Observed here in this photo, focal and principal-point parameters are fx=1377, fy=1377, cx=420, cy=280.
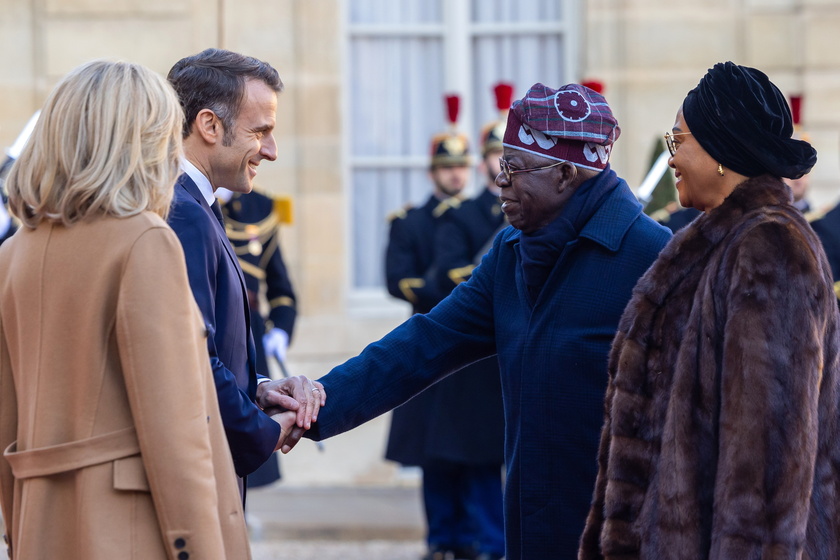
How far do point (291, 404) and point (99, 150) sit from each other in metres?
1.13

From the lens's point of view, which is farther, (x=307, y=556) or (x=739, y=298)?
(x=307, y=556)

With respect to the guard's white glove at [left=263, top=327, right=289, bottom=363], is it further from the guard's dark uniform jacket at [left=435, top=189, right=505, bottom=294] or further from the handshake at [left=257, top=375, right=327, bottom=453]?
the handshake at [left=257, top=375, right=327, bottom=453]

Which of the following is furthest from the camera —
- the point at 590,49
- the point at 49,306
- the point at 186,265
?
the point at 590,49

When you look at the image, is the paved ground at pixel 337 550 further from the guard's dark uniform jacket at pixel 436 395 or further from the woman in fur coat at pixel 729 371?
the woman in fur coat at pixel 729 371

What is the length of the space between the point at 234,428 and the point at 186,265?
0.43m

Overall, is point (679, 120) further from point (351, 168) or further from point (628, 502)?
point (351, 168)

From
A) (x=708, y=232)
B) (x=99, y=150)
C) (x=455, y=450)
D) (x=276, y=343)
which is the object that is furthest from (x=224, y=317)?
(x=455, y=450)

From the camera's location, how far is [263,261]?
694 cm

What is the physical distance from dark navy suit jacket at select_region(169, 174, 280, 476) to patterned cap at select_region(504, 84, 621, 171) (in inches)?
32.5

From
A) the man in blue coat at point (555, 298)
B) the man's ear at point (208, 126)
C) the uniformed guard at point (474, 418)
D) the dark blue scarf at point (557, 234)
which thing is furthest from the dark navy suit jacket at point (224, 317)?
the uniformed guard at point (474, 418)

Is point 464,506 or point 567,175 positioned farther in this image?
point 464,506

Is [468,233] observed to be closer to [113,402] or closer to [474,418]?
[474,418]

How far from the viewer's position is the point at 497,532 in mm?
6812

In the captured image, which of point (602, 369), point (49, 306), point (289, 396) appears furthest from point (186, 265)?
point (602, 369)
